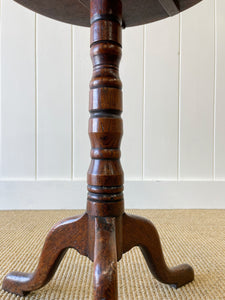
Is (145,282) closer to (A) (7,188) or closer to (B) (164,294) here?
(B) (164,294)

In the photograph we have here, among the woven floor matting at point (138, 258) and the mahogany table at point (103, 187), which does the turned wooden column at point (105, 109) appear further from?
the woven floor matting at point (138, 258)

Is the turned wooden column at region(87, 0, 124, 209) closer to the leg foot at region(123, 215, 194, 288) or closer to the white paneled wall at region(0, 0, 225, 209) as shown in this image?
the leg foot at region(123, 215, 194, 288)

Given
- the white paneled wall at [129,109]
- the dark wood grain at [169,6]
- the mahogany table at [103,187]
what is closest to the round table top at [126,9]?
the dark wood grain at [169,6]

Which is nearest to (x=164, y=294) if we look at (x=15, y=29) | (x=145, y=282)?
(x=145, y=282)

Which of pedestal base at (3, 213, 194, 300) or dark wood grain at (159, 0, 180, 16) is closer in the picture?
pedestal base at (3, 213, 194, 300)

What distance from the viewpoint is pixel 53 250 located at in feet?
1.76

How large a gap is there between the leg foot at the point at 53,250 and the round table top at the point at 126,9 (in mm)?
468

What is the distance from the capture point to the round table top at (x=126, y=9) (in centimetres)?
63

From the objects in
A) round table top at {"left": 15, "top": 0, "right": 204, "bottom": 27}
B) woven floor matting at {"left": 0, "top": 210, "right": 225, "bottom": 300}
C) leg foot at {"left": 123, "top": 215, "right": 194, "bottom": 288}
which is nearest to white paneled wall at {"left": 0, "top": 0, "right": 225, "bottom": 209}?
woven floor matting at {"left": 0, "top": 210, "right": 225, "bottom": 300}

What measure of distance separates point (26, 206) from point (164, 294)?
888 mm

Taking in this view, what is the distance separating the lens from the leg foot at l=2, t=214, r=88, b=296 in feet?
1.68

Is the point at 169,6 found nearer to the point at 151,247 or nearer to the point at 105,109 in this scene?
the point at 105,109

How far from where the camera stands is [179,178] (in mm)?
1327

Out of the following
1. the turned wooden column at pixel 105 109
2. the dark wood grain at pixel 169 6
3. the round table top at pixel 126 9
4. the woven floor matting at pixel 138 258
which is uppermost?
the round table top at pixel 126 9
